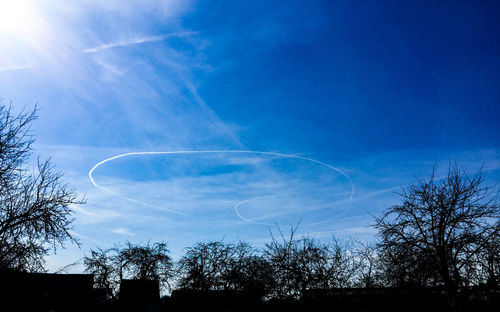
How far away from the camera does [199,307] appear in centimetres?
2502

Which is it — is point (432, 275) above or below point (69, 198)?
below

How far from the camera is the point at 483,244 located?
1123cm

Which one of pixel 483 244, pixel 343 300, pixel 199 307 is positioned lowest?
pixel 199 307

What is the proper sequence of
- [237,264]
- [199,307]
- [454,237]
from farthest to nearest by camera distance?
[237,264]
[199,307]
[454,237]

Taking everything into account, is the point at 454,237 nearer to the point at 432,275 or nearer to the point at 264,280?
the point at 432,275

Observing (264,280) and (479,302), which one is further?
(264,280)

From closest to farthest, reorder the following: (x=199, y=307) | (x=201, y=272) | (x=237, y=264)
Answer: (x=199, y=307) < (x=237, y=264) < (x=201, y=272)

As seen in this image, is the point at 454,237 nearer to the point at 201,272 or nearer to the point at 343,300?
the point at 343,300

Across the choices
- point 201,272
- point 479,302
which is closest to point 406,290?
point 479,302

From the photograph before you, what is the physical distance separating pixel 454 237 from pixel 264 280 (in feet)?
28.3

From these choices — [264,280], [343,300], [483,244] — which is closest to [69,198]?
[264,280]

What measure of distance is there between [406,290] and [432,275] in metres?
1.28

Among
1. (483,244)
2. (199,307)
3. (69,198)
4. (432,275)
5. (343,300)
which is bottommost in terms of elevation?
(199,307)

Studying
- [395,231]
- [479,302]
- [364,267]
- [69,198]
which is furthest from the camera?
[364,267]
